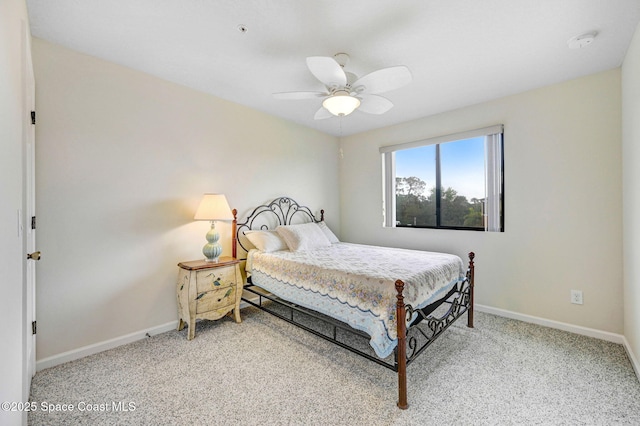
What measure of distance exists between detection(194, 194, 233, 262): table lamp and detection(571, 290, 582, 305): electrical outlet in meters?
3.54

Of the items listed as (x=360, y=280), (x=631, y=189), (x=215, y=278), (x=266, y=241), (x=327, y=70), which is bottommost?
(x=215, y=278)

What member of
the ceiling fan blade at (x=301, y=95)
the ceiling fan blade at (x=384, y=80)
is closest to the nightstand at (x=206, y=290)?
the ceiling fan blade at (x=301, y=95)

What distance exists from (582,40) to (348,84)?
1.75m

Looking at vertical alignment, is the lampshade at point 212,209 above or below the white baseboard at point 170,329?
above

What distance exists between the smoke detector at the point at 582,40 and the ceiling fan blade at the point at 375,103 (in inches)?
54.4

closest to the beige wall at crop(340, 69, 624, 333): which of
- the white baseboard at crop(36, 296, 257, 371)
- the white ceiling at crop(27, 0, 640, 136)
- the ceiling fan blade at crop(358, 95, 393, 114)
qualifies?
the white ceiling at crop(27, 0, 640, 136)

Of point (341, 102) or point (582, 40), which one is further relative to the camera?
point (341, 102)

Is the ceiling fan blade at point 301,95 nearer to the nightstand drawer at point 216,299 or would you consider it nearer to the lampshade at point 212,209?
the lampshade at point 212,209

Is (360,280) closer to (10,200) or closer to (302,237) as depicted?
(302,237)

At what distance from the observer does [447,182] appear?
3.69 m

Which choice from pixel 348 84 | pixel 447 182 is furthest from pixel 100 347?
pixel 447 182

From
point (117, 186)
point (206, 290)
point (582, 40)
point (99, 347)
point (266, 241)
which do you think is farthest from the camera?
point (266, 241)

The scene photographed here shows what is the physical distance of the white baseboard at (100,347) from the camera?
211 cm

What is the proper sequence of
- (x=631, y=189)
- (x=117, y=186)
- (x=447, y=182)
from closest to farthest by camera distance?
1. (x=631, y=189)
2. (x=117, y=186)
3. (x=447, y=182)
